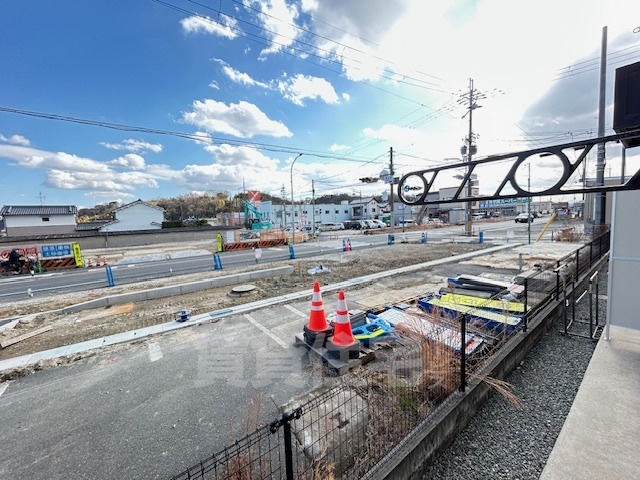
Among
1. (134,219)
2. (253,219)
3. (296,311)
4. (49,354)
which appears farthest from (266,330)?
(134,219)

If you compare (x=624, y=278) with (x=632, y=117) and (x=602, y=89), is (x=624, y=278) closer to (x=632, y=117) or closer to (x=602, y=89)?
(x=632, y=117)

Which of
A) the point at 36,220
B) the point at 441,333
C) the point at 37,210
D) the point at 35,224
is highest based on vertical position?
the point at 37,210

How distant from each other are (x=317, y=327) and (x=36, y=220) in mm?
46053

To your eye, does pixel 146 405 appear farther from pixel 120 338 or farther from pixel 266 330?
pixel 120 338

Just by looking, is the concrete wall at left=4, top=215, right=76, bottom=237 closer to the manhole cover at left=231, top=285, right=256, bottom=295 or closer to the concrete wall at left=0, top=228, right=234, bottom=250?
the concrete wall at left=0, top=228, right=234, bottom=250

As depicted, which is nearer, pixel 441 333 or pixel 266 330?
pixel 441 333

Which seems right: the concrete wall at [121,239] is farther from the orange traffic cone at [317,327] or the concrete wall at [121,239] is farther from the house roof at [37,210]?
the orange traffic cone at [317,327]

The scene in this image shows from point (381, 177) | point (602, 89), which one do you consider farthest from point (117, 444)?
point (381, 177)

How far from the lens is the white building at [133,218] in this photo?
4094 cm

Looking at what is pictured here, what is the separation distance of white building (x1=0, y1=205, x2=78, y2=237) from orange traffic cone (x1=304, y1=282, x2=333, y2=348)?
146 feet

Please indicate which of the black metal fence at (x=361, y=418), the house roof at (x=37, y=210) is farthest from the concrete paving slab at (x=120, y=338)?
the house roof at (x=37, y=210)

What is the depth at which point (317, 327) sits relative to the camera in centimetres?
480

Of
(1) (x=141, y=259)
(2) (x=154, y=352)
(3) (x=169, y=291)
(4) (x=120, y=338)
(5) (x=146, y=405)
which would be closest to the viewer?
(5) (x=146, y=405)

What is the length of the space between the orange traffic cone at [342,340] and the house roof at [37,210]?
45.8 m
